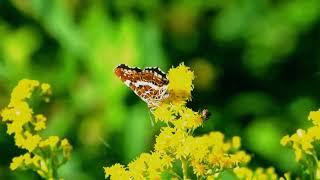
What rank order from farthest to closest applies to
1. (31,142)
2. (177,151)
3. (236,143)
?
(236,143) → (31,142) → (177,151)

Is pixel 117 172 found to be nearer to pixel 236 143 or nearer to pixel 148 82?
pixel 148 82

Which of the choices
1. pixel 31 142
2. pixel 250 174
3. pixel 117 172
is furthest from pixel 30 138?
pixel 250 174

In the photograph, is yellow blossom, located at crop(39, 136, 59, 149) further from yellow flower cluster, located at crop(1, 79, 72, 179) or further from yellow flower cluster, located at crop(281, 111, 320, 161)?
yellow flower cluster, located at crop(281, 111, 320, 161)

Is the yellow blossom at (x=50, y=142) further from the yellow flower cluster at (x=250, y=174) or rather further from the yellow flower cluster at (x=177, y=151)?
the yellow flower cluster at (x=250, y=174)

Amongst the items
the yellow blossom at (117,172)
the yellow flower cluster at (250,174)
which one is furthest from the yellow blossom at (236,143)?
the yellow blossom at (117,172)

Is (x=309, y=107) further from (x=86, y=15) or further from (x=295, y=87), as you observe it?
(x=86, y=15)

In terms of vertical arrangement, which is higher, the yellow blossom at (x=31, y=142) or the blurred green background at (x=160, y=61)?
the blurred green background at (x=160, y=61)
